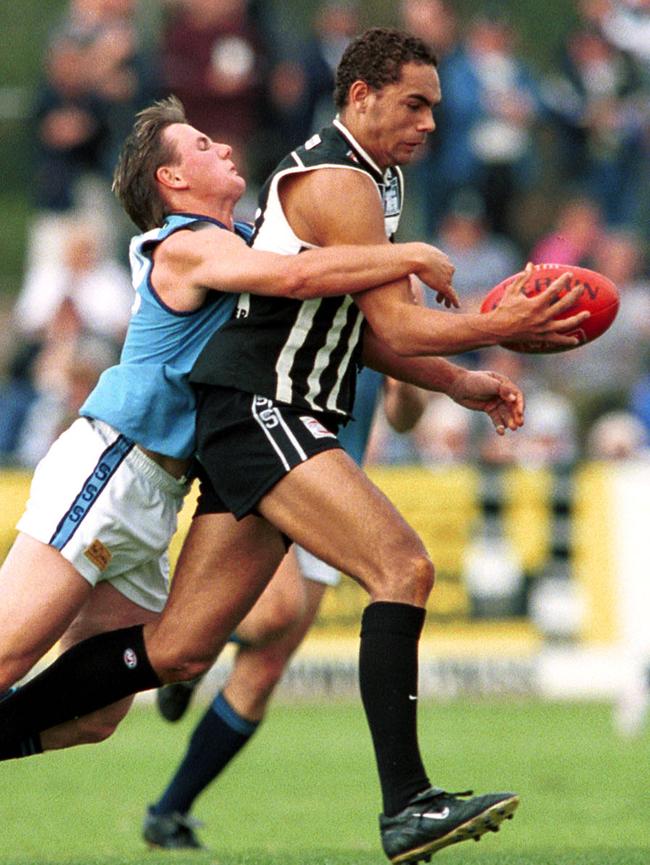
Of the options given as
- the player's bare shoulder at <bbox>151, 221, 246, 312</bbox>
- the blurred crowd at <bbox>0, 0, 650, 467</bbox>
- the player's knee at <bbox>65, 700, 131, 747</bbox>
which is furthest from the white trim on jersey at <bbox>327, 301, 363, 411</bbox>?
the blurred crowd at <bbox>0, 0, 650, 467</bbox>

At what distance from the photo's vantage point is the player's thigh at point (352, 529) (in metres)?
5.29

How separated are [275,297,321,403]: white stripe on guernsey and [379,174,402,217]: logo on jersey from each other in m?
0.39

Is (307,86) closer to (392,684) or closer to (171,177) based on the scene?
(171,177)

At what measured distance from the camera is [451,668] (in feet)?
40.4

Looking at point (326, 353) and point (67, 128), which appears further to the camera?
point (67, 128)

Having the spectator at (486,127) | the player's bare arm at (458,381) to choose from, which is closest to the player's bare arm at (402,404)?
the player's bare arm at (458,381)

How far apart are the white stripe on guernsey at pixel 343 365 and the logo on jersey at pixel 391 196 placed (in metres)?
Answer: 0.34

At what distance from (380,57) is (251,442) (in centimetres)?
122

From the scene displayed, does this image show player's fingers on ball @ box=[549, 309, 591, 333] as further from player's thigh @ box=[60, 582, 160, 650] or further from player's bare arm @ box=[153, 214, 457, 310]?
player's thigh @ box=[60, 582, 160, 650]

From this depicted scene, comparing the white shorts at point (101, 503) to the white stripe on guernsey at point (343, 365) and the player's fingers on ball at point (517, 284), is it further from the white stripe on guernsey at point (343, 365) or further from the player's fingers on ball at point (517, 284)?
the player's fingers on ball at point (517, 284)

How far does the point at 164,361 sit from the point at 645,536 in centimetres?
706

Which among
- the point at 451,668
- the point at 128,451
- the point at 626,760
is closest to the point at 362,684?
the point at 128,451

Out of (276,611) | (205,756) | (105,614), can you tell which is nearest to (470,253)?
(276,611)

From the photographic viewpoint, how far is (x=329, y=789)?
29.4 ft
